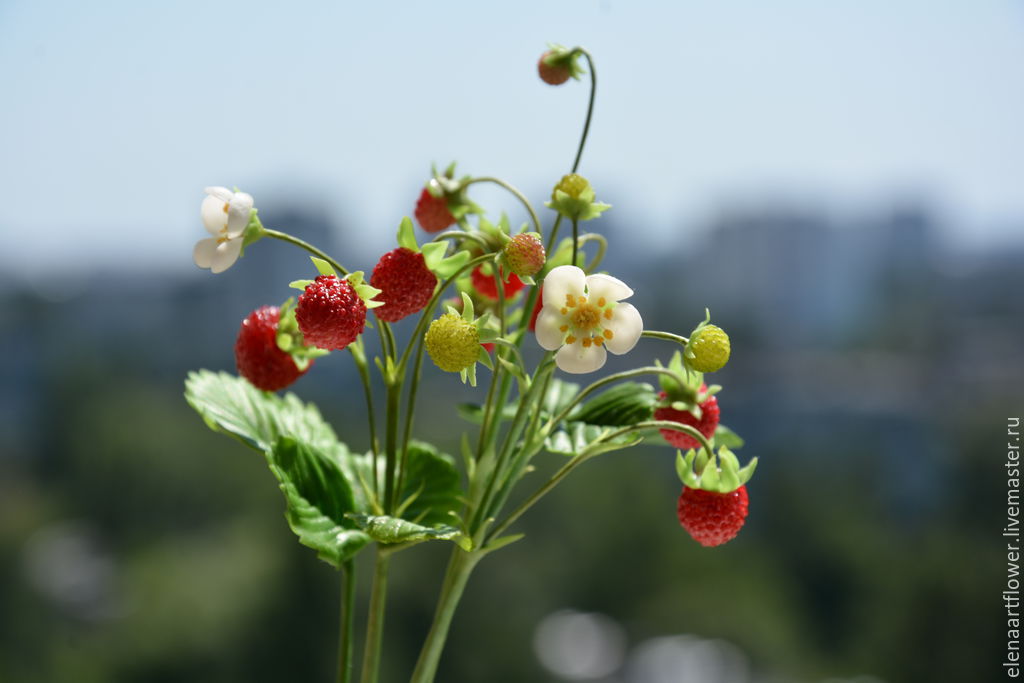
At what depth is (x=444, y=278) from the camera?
0.44 metres

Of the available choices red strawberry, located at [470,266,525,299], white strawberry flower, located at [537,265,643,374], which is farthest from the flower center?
red strawberry, located at [470,266,525,299]

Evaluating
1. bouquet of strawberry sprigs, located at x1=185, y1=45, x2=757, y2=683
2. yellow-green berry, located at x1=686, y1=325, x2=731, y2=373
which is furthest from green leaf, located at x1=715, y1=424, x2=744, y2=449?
yellow-green berry, located at x1=686, y1=325, x2=731, y2=373

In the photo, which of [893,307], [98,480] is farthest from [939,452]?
[98,480]

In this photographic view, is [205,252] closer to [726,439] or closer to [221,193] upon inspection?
[221,193]

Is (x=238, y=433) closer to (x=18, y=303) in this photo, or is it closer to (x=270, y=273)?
(x=18, y=303)

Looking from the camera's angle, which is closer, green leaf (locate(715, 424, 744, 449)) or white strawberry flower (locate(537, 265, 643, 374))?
white strawberry flower (locate(537, 265, 643, 374))

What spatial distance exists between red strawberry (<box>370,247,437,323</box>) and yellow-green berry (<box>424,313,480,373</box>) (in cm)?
4

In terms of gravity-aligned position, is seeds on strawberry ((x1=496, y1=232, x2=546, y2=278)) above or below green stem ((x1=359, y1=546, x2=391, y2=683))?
above

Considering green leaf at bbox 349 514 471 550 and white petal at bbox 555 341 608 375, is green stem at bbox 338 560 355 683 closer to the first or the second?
green leaf at bbox 349 514 471 550

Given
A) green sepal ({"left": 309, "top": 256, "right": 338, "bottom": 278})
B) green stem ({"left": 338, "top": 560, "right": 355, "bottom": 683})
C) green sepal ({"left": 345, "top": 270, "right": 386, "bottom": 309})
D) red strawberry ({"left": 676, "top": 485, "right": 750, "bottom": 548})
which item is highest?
green sepal ({"left": 309, "top": 256, "right": 338, "bottom": 278})

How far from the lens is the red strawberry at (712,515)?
0.44 m

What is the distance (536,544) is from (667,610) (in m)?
1.60

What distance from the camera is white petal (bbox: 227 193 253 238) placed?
43 centimetres

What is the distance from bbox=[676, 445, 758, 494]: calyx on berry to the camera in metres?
0.44
